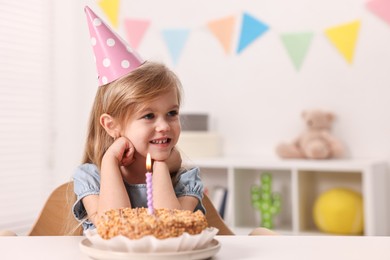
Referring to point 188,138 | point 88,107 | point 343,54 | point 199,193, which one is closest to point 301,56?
point 343,54

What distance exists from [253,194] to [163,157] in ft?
5.57

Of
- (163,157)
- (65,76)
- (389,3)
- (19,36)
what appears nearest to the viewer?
(163,157)

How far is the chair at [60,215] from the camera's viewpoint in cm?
151

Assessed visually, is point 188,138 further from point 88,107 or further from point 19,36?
point 19,36

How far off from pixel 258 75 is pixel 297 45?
0.25 m

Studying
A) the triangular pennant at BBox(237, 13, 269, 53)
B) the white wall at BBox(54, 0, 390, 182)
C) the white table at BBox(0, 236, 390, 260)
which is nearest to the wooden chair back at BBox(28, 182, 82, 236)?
the white table at BBox(0, 236, 390, 260)

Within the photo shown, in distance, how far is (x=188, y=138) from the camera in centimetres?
305

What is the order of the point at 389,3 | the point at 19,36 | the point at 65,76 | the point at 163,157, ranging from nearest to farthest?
the point at 163,157
the point at 389,3
the point at 19,36
the point at 65,76

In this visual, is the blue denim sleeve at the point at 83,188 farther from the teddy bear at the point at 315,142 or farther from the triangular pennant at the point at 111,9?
the triangular pennant at the point at 111,9

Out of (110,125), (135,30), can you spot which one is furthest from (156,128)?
(135,30)

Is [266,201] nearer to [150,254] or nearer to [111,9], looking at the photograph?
[111,9]

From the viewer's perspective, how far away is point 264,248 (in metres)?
0.90

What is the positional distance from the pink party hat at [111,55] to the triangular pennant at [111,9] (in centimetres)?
215

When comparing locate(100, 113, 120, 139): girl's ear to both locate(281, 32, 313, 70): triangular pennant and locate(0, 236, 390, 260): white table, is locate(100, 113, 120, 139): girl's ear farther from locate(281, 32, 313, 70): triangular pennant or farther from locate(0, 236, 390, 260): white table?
locate(281, 32, 313, 70): triangular pennant
